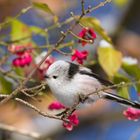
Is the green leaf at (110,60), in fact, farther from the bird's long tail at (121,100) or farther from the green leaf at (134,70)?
the bird's long tail at (121,100)

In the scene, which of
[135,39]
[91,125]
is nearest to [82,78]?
[91,125]

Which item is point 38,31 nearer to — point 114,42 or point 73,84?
point 73,84

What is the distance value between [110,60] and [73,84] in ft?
0.77

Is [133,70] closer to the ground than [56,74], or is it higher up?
higher up

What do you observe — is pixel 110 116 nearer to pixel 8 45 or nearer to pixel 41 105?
pixel 41 105

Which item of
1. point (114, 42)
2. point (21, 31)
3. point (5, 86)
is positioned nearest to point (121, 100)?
point (5, 86)

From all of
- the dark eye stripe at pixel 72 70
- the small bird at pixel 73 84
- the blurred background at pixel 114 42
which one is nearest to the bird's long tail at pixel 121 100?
the small bird at pixel 73 84

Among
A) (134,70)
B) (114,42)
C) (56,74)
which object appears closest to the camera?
(56,74)

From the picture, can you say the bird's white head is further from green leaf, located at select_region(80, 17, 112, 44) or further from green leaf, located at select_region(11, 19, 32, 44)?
green leaf, located at select_region(11, 19, 32, 44)

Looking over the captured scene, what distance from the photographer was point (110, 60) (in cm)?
176

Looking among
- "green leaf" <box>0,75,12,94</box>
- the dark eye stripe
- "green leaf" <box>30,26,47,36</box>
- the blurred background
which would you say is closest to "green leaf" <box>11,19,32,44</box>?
"green leaf" <box>30,26,47,36</box>

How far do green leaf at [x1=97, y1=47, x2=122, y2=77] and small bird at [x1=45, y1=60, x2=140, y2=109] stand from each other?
128mm

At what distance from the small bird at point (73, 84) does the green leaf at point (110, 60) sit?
5.0 inches

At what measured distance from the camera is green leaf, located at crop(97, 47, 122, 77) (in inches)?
68.6
